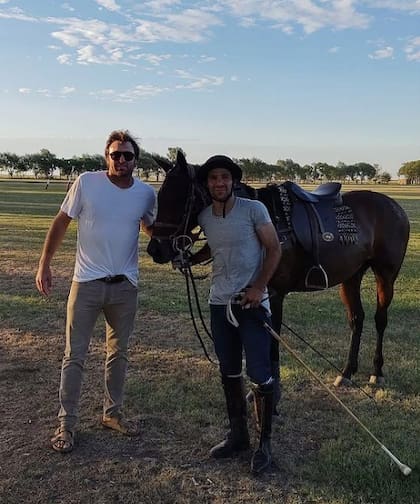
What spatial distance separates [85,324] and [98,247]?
603mm

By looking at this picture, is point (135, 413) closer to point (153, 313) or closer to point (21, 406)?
point (21, 406)

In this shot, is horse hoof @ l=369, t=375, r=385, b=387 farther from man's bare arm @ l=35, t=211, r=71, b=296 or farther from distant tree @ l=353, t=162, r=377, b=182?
distant tree @ l=353, t=162, r=377, b=182

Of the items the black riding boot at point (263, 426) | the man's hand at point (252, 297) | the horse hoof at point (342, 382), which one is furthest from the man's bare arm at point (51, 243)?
the horse hoof at point (342, 382)

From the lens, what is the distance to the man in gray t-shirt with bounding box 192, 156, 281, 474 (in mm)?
3537

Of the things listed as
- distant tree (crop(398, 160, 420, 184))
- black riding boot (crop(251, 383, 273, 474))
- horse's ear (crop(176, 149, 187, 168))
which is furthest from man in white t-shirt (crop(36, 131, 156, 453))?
distant tree (crop(398, 160, 420, 184))

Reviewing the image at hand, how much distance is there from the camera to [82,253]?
3.99 meters

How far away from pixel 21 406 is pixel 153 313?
10.8 ft

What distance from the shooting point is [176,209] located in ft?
12.8

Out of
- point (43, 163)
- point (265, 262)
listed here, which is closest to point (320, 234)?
point (265, 262)

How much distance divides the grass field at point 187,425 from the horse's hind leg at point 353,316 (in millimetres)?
176

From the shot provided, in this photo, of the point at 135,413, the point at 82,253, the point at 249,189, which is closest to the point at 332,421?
the point at 135,413

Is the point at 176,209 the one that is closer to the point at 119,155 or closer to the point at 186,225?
the point at 186,225

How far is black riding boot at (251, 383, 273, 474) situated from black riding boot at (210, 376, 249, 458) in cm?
17

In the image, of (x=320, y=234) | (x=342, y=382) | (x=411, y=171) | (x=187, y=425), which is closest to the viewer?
(x=187, y=425)
